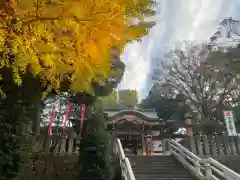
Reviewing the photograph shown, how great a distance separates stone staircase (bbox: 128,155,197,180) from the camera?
33.2 feet

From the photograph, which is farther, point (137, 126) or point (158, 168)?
point (137, 126)

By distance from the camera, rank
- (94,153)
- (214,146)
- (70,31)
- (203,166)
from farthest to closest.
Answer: (214,146), (203,166), (94,153), (70,31)

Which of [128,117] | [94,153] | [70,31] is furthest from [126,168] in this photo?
[128,117]

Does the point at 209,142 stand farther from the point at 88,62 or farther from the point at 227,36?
the point at 227,36

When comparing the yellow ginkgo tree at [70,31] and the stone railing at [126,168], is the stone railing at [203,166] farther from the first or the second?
the yellow ginkgo tree at [70,31]

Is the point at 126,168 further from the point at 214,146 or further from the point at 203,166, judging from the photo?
the point at 214,146

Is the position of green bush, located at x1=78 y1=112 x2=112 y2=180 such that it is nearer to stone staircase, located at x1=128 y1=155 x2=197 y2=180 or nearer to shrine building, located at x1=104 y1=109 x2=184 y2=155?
stone staircase, located at x1=128 y1=155 x2=197 y2=180

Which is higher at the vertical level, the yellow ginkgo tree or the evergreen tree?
the yellow ginkgo tree

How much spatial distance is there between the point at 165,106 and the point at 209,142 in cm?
1482

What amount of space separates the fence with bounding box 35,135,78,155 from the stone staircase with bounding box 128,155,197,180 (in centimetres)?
268

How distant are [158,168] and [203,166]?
2036 millimetres

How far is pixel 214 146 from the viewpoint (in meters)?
12.4

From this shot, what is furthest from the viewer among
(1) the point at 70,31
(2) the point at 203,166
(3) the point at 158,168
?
(3) the point at 158,168

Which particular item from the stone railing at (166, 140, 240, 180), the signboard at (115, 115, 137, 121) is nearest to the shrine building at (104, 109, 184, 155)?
the signboard at (115, 115, 137, 121)
